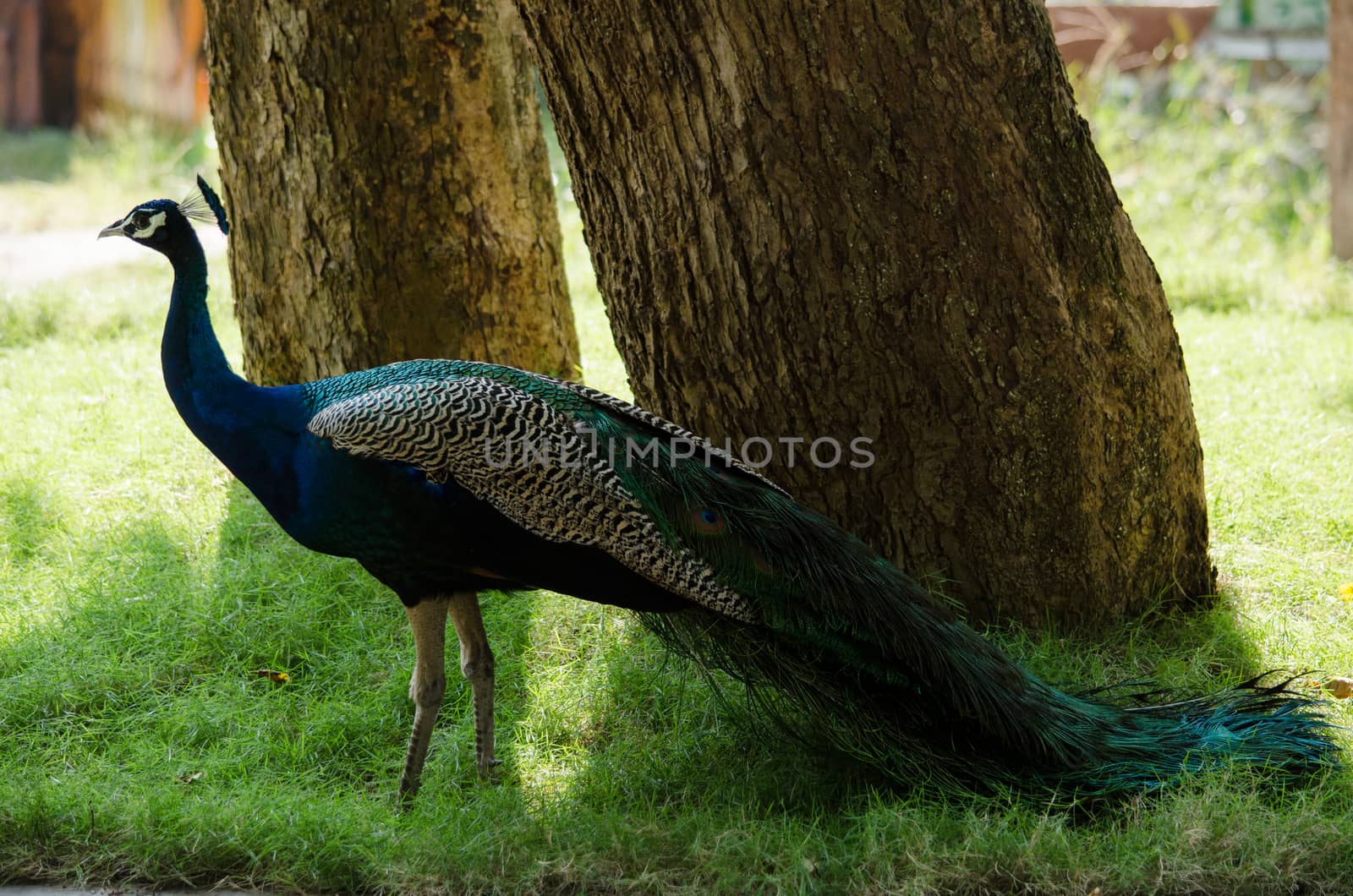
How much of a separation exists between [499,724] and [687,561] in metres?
0.94

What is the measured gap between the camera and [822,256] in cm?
347

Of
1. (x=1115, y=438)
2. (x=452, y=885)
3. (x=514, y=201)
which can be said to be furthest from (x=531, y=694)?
(x=514, y=201)

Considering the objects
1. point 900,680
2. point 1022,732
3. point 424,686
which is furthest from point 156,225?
point 1022,732

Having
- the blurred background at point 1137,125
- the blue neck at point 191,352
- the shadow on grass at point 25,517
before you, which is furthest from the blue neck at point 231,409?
the blurred background at point 1137,125

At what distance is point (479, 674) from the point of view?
10.9 ft

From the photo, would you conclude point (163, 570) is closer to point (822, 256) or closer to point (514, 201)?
point (514, 201)

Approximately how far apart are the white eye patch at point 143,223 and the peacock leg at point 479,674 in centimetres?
121

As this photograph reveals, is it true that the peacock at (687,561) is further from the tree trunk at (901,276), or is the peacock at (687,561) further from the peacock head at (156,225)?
the tree trunk at (901,276)

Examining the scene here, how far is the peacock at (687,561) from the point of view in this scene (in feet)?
9.75

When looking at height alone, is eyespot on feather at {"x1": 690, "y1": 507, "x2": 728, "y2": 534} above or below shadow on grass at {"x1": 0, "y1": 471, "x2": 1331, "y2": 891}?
above

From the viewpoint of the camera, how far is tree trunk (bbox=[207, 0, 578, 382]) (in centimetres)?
470

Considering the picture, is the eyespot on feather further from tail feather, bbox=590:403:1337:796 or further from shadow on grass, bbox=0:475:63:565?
shadow on grass, bbox=0:475:63:565

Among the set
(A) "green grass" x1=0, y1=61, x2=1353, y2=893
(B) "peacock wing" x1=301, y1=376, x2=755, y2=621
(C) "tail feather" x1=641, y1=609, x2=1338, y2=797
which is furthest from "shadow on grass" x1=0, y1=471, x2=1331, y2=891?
(B) "peacock wing" x1=301, y1=376, x2=755, y2=621

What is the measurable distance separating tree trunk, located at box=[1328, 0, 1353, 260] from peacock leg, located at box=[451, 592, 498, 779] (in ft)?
22.9
